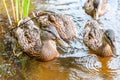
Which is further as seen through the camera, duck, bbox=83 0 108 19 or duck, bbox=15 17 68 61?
duck, bbox=83 0 108 19

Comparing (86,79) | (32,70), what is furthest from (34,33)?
(86,79)

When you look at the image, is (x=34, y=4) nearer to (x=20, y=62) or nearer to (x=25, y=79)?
(x=20, y=62)

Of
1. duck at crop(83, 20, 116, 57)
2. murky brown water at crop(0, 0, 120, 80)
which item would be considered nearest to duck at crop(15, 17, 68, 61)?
murky brown water at crop(0, 0, 120, 80)

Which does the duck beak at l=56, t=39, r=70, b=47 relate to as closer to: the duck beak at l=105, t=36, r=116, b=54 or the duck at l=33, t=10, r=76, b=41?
the duck at l=33, t=10, r=76, b=41

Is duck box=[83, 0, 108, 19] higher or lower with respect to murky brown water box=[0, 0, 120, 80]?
higher

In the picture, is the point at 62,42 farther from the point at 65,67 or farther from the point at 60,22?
the point at 60,22

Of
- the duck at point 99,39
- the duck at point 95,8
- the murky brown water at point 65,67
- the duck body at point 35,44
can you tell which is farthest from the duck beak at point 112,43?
the duck at point 95,8

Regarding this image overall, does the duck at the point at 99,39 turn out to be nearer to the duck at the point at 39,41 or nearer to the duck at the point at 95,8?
the duck at the point at 39,41
